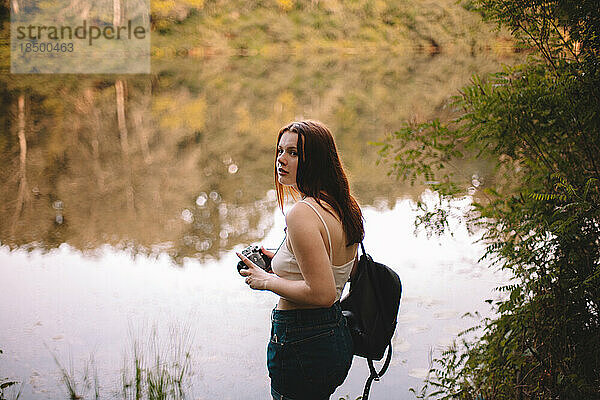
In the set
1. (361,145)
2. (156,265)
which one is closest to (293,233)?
(156,265)

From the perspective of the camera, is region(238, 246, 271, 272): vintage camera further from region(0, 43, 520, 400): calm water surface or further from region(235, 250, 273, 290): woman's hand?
region(0, 43, 520, 400): calm water surface

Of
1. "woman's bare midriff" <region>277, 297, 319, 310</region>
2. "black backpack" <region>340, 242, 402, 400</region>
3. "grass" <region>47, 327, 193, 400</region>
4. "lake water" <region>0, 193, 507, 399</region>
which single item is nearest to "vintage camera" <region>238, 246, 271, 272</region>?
"woman's bare midriff" <region>277, 297, 319, 310</region>

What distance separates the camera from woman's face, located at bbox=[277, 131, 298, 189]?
178 centimetres

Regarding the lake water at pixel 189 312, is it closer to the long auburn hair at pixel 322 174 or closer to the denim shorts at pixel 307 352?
the denim shorts at pixel 307 352

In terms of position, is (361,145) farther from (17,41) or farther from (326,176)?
(17,41)

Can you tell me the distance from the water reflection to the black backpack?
3.30 metres

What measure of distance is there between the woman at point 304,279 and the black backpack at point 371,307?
1.7 inches

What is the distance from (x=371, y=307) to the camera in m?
1.86

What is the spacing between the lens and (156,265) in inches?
192

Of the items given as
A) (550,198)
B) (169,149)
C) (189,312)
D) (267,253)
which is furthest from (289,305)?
(169,149)

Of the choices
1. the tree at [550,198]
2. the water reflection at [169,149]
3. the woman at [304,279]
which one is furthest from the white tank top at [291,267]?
the water reflection at [169,149]

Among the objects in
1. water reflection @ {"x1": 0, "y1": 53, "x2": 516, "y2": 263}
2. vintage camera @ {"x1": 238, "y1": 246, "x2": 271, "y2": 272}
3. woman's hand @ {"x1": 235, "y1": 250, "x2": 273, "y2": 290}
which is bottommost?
woman's hand @ {"x1": 235, "y1": 250, "x2": 273, "y2": 290}

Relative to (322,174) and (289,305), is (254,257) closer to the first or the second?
(289,305)

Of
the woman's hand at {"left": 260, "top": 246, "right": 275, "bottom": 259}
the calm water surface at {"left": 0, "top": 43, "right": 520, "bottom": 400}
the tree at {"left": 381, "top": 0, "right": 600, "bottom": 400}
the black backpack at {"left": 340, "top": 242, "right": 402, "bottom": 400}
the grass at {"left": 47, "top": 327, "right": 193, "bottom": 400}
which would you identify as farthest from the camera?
the calm water surface at {"left": 0, "top": 43, "right": 520, "bottom": 400}
